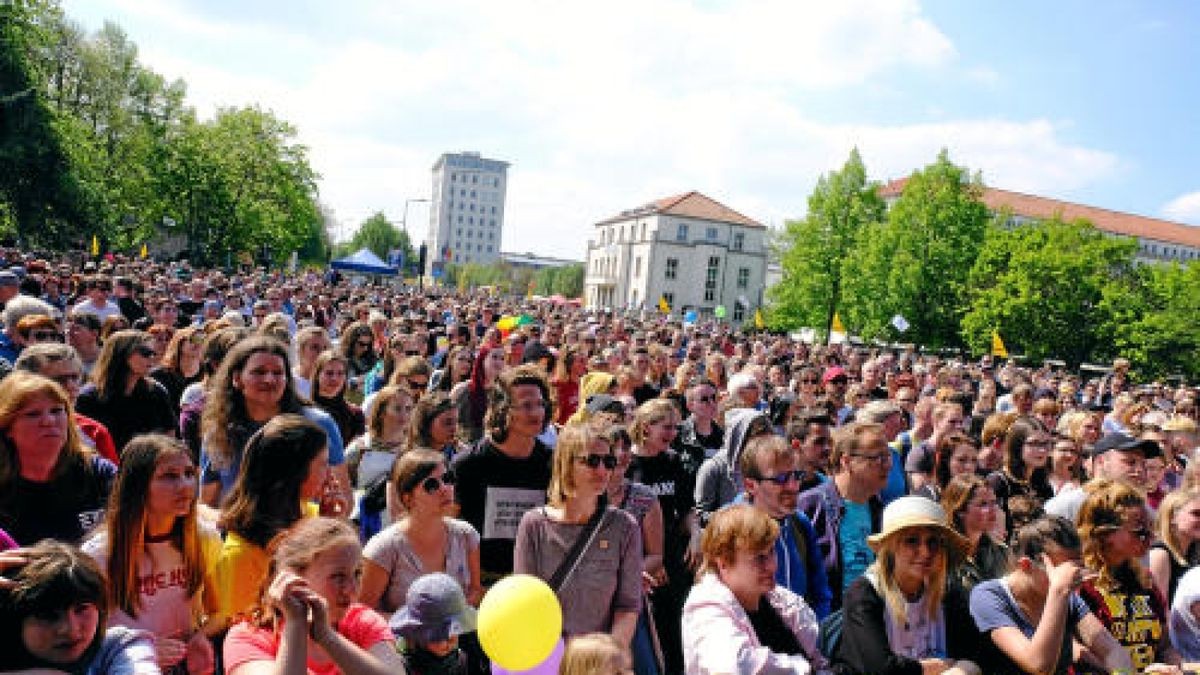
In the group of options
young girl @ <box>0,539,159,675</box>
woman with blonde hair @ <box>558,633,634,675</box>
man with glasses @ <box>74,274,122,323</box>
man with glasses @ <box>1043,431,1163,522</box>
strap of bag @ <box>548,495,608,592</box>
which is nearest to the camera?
young girl @ <box>0,539,159,675</box>

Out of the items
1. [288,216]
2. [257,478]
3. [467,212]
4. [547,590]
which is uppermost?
[467,212]

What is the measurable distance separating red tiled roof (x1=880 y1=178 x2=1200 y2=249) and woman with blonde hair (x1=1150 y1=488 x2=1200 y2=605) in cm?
10207

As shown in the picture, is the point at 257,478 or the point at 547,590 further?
the point at 257,478

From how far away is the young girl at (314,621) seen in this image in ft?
7.83

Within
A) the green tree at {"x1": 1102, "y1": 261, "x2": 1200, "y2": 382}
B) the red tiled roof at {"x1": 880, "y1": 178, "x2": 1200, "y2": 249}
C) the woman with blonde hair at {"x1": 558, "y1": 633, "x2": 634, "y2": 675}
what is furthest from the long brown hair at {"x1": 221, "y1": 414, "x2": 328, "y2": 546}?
the red tiled roof at {"x1": 880, "y1": 178, "x2": 1200, "y2": 249}

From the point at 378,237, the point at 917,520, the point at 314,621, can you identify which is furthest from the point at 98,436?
the point at 378,237

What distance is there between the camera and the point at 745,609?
3.16m

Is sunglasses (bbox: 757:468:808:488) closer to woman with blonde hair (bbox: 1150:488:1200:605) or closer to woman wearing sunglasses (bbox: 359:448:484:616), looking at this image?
woman wearing sunglasses (bbox: 359:448:484:616)

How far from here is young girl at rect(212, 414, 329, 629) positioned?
10.3ft

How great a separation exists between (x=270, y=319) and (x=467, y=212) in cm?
18135

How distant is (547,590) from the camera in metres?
3.06

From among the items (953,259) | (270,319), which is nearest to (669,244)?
(953,259)

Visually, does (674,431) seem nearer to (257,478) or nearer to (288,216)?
(257,478)

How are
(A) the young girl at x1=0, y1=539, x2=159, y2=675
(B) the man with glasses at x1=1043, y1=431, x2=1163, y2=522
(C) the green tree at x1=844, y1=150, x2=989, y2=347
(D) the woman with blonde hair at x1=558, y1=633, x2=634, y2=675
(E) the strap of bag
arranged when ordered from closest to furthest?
(A) the young girl at x1=0, y1=539, x2=159, y2=675 < (D) the woman with blonde hair at x1=558, y1=633, x2=634, y2=675 < (E) the strap of bag < (B) the man with glasses at x1=1043, y1=431, x2=1163, y2=522 < (C) the green tree at x1=844, y1=150, x2=989, y2=347
